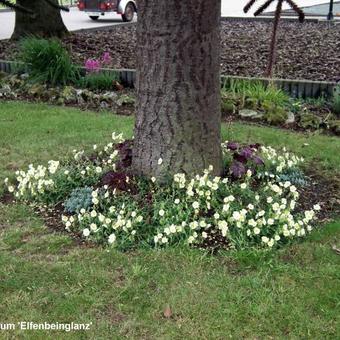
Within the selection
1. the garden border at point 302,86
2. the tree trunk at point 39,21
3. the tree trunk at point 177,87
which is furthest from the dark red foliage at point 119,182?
the tree trunk at point 39,21

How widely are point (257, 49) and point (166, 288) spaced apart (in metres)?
7.62

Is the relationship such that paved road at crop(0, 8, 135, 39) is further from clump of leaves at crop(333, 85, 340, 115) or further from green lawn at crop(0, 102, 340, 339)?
green lawn at crop(0, 102, 340, 339)

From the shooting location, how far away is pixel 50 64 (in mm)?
7504

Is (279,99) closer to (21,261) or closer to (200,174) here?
(200,174)

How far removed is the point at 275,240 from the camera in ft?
11.5

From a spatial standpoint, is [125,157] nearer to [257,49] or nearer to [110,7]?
[257,49]

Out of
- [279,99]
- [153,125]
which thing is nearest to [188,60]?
[153,125]

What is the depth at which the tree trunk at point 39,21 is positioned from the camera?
10031 millimetres

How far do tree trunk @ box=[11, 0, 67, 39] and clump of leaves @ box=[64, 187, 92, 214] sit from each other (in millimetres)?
6692

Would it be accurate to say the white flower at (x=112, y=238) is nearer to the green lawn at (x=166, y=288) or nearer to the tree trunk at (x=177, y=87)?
the green lawn at (x=166, y=288)

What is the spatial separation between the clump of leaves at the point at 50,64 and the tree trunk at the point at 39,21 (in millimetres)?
2625

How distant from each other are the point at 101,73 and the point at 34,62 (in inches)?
36.9

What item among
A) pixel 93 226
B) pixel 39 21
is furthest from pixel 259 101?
pixel 39 21

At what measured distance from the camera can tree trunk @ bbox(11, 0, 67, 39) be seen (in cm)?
1003
